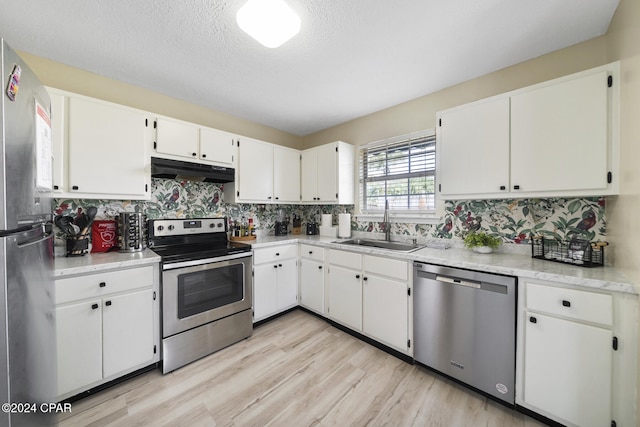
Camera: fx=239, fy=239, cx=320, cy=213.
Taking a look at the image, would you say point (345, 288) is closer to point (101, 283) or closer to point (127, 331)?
point (127, 331)

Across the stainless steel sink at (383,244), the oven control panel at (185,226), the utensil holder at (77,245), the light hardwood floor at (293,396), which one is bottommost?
the light hardwood floor at (293,396)

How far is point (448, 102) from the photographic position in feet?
7.85

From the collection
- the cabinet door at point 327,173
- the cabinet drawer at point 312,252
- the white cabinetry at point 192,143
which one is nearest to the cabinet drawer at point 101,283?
the white cabinetry at point 192,143

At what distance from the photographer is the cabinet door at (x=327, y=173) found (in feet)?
10.1

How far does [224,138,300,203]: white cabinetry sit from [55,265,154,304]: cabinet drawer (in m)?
1.24

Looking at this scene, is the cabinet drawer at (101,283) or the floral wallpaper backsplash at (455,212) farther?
the floral wallpaper backsplash at (455,212)

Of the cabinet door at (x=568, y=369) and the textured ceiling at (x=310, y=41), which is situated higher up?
the textured ceiling at (x=310, y=41)

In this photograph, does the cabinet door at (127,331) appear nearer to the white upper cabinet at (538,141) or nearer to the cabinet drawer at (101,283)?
the cabinet drawer at (101,283)

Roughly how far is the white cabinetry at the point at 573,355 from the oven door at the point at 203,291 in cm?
226

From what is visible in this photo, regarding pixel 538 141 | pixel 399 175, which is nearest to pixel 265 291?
pixel 399 175

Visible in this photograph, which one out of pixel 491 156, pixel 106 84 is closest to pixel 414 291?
pixel 491 156

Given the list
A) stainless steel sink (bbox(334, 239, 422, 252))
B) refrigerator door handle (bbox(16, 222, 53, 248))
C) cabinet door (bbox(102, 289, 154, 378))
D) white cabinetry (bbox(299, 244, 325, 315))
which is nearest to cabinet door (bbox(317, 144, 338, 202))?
stainless steel sink (bbox(334, 239, 422, 252))

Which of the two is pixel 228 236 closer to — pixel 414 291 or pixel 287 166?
pixel 287 166

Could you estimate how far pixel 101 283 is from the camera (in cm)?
168
